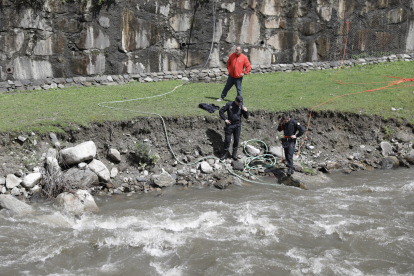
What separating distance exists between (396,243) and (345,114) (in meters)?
5.02

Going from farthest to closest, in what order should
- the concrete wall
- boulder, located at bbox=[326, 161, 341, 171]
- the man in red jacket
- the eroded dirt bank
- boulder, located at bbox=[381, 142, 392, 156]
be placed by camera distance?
the concrete wall, the man in red jacket, boulder, located at bbox=[381, 142, 392, 156], boulder, located at bbox=[326, 161, 341, 171], the eroded dirt bank

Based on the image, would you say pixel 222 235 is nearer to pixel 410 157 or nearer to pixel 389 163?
pixel 389 163

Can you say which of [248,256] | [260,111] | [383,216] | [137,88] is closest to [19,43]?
[137,88]

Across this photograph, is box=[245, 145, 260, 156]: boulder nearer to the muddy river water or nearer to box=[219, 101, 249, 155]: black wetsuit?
box=[219, 101, 249, 155]: black wetsuit

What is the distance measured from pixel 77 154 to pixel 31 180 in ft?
3.31

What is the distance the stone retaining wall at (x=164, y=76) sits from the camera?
11242mm

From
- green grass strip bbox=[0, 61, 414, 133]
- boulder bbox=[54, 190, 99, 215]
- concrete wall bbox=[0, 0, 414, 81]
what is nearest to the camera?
boulder bbox=[54, 190, 99, 215]

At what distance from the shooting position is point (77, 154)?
7.93 meters

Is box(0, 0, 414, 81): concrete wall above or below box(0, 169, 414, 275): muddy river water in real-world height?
above

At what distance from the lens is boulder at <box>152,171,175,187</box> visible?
8186 millimetres

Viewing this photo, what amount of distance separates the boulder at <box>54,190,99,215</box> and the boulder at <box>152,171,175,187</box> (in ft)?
4.97

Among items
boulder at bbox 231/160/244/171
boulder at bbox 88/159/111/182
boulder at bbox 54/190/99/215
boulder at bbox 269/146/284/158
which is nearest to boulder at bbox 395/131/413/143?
boulder at bbox 269/146/284/158

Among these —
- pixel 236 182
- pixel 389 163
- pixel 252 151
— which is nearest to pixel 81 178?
pixel 236 182

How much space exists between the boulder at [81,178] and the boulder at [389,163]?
22.5 ft
